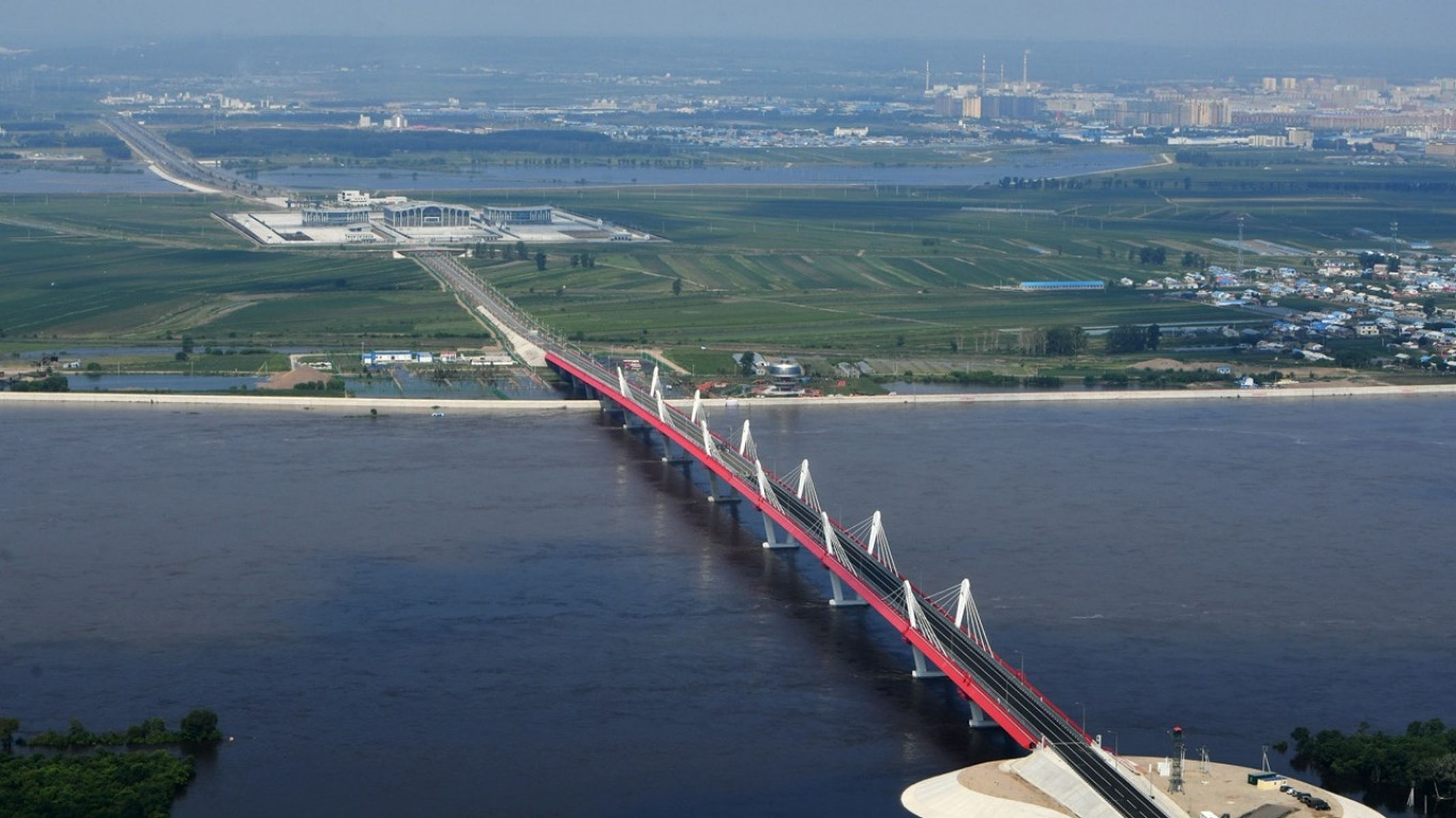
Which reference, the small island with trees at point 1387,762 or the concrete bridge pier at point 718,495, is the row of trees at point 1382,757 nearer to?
the small island with trees at point 1387,762

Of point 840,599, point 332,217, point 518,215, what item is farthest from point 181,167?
point 840,599

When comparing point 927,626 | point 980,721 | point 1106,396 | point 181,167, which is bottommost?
point 980,721

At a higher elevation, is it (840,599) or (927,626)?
(927,626)

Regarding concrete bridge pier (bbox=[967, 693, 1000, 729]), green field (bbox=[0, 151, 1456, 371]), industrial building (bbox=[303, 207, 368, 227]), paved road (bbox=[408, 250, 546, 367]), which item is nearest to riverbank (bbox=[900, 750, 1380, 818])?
concrete bridge pier (bbox=[967, 693, 1000, 729])

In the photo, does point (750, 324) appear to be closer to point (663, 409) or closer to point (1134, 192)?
point (663, 409)

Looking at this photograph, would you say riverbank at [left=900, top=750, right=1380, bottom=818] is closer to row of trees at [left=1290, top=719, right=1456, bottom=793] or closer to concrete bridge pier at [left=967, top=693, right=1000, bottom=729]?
row of trees at [left=1290, top=719, right=1456, bottom=793]

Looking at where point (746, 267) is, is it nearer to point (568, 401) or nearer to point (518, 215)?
point (518, 215)

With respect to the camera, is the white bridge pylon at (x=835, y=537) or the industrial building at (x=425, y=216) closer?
the white bridge pylon at (x=835, y=537)

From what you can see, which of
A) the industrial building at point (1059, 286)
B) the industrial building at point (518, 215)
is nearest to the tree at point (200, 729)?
the industrial building at point (1059, 286)
